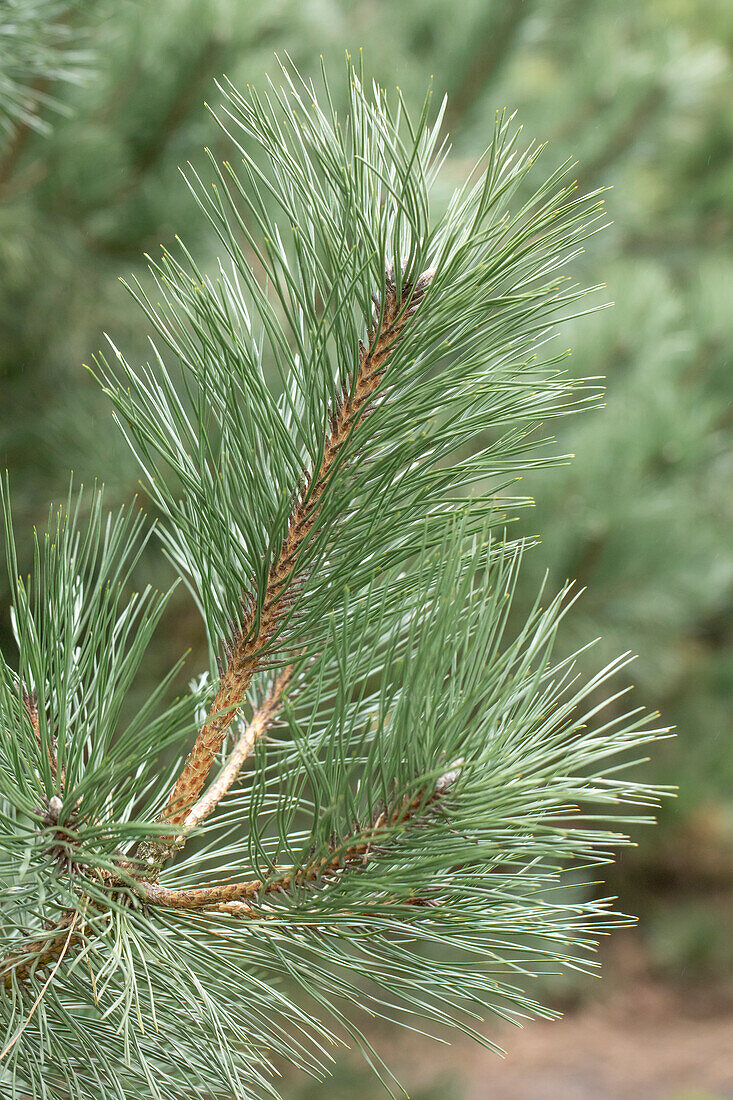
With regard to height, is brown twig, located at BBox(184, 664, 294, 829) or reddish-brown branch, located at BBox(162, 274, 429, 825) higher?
reddish-brown branch, located at BBox(162, 274, 429, 825)

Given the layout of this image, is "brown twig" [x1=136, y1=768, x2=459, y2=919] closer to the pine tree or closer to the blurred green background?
the pine tree

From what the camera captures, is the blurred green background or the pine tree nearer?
the pine tree

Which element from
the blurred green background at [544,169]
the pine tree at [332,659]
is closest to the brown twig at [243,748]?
the pine tree at [332,659]

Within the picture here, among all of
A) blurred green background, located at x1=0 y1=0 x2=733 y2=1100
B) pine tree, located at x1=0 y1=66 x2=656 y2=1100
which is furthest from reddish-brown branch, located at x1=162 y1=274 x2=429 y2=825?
blurred green background, located at x1=0 y1=0 x2=733 y2=1100

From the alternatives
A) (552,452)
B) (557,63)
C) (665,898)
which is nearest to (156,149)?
(552,452)

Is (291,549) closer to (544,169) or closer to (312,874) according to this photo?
(312,874)

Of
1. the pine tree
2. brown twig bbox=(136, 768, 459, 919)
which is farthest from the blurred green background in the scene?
brown twig bbox=(136, 768, 459, 919)

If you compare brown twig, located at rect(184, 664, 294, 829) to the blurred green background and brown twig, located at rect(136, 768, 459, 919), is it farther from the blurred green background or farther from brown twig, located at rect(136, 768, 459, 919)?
the blurred green background
